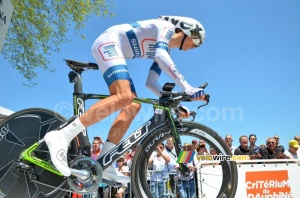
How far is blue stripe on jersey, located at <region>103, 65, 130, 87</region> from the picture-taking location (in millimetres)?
3632

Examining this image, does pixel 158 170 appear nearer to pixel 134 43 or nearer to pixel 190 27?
pixel 134 43

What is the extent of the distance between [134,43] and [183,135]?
1287 mm

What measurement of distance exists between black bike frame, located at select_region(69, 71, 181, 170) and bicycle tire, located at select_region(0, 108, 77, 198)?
0.57 ft

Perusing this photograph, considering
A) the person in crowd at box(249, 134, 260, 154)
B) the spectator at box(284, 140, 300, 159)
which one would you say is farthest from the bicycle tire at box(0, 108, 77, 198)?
the spectator at box(284, 140, 300, 159)

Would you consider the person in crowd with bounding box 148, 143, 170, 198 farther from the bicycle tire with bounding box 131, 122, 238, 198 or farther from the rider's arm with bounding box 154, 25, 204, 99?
the rider's arm with bounding box 154, 25, 204, 99

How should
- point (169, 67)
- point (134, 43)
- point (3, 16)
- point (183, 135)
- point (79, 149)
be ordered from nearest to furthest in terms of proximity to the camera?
point (3, 16), point (169, 67), point (183, 135), point (79, 149), point (134, 43)

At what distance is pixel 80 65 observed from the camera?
152 inches

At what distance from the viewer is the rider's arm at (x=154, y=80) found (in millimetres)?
4143

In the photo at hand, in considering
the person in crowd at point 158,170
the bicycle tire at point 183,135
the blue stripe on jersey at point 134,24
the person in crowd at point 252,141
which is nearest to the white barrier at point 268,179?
the person in crowd at point 252,141

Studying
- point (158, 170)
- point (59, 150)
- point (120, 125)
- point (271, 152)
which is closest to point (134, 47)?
point (120, 125)

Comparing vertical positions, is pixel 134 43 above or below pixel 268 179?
above

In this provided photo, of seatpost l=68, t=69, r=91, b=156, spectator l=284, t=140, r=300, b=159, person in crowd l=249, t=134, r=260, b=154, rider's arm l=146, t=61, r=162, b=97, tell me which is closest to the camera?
seatpost l=68, t=69, r=91, b=156

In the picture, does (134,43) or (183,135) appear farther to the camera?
(134,43)

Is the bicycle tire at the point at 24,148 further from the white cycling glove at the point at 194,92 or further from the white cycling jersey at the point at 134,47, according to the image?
the white cycling glove at the point at 194,92
